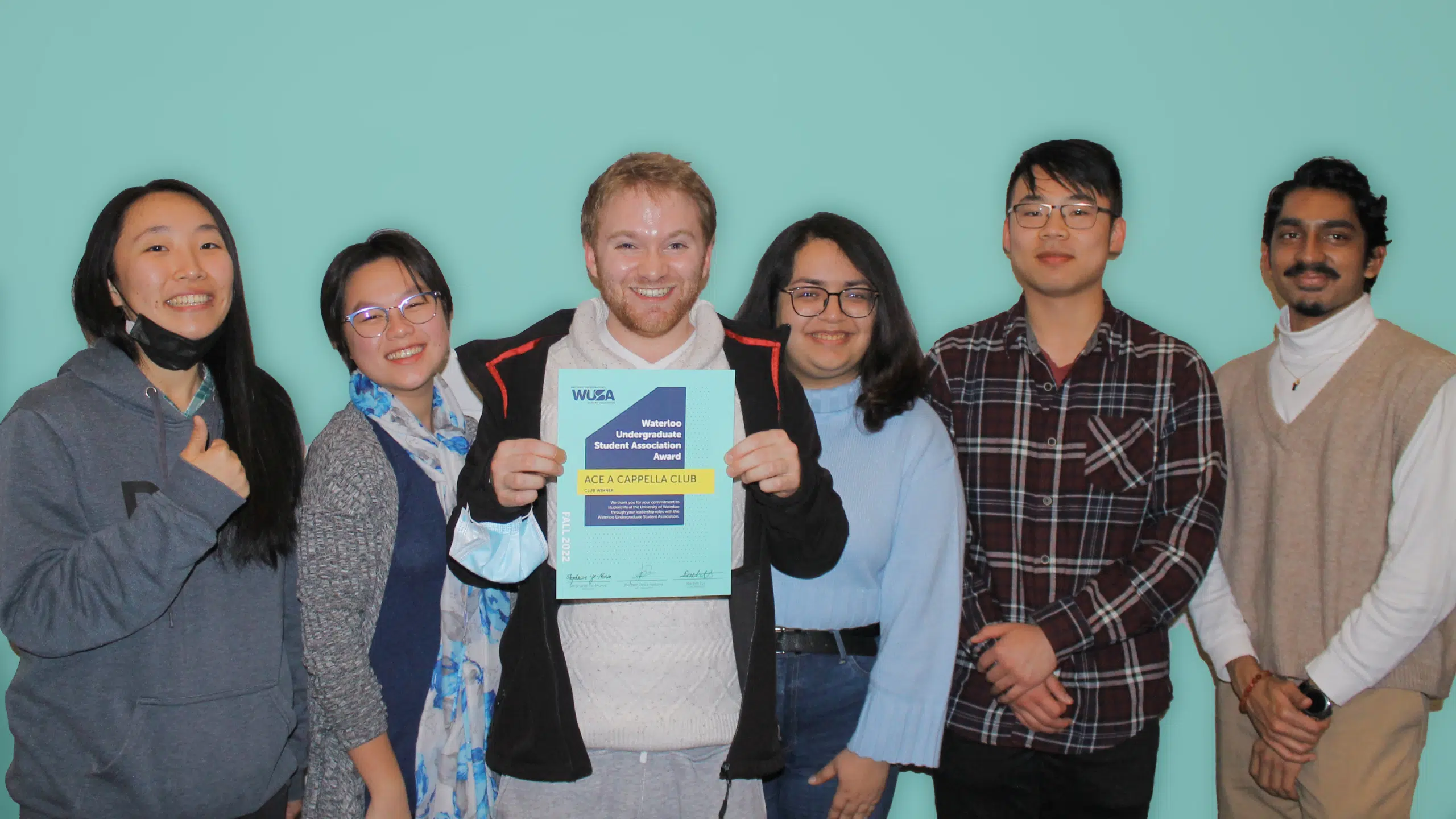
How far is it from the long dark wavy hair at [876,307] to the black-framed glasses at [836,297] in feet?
0.11

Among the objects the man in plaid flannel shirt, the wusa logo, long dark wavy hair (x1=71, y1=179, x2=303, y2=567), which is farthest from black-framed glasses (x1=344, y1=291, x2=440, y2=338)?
the man in plaid flannel shirt

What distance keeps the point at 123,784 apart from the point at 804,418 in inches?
66.1

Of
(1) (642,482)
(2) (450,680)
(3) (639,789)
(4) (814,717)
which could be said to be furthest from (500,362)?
(4) (814,717)

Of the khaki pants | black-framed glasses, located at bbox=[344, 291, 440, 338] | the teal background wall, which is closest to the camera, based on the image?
black-framed glasses, located at bbox=[344, 291, 440, 338]

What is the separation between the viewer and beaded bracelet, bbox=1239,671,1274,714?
2.66 metres

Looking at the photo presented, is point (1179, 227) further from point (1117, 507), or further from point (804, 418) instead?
point (804, 418)

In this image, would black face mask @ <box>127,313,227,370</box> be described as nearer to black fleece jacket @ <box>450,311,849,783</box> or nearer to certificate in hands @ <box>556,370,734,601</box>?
black fleece jacket @ <box>450,311,849,783</box>

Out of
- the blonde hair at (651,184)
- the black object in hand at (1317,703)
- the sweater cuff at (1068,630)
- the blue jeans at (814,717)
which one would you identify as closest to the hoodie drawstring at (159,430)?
the blonde hair at (651,184)

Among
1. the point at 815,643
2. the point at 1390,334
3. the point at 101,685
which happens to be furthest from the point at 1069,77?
the point at 101,685

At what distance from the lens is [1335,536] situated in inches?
102

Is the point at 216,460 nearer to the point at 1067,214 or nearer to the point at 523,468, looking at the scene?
the point at 523,468

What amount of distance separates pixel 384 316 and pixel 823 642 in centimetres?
139

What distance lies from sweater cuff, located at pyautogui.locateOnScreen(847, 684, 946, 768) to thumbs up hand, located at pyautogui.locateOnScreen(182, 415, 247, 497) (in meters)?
1.55

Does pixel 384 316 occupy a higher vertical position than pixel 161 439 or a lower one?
higher
